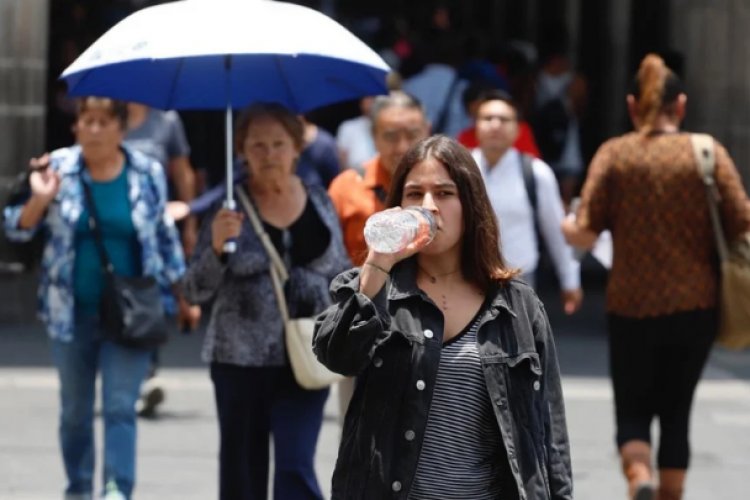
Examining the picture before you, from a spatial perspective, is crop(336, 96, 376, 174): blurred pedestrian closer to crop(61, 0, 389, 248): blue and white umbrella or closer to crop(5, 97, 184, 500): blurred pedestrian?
crop(5, 97, 184, 500): blurred pedestrian

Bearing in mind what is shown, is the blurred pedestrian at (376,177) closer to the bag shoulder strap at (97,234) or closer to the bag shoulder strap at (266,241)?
the bag shoulder strap at (266,241)

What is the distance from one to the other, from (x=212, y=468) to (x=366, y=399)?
4230 mm

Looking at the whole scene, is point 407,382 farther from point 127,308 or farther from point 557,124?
point 557,124

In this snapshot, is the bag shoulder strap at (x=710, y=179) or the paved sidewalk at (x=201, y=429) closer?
the bag shoulder strap at (x=710, y=179)

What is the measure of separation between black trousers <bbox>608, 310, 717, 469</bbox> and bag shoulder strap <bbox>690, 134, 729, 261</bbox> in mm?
281

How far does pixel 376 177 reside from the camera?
7387mm

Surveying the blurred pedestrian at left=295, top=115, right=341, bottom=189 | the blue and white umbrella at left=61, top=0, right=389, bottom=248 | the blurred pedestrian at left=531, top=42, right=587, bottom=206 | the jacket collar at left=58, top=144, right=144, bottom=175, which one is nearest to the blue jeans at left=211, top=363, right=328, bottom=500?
the blue and white umbrella at left=61, top=0, right=389, bottom=248

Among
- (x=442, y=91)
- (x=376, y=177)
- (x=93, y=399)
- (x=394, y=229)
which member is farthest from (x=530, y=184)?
(x=442, y=91)

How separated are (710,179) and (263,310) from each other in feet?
5.95

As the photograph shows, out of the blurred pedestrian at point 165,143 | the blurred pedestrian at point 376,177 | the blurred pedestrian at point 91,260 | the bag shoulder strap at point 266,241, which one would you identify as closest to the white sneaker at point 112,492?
the blurred pedestrian at point 91,260

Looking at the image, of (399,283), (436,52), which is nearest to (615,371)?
(399,283)

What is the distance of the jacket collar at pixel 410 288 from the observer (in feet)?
14.7

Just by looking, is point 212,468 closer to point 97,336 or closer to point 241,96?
point 97,336

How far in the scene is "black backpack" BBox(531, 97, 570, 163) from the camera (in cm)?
1527
